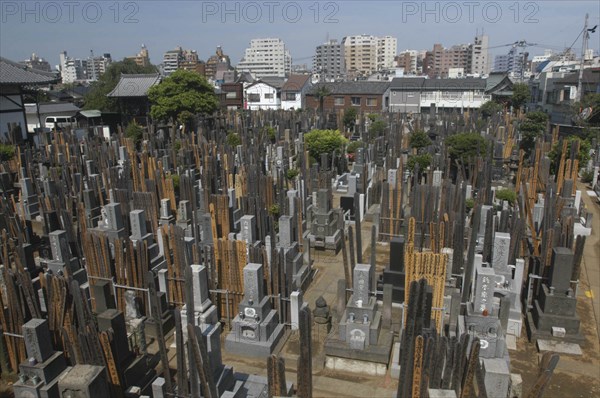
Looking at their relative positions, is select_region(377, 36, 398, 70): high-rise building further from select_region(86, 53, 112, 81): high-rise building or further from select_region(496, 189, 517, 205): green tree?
select_region(496, 189, 517, 205): green tree

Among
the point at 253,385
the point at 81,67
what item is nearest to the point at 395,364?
the point at 253,385

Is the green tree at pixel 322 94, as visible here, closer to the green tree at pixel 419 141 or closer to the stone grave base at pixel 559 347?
the green tree at pixel 419 141

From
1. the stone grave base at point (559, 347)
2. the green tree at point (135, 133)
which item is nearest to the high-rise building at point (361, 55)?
the green tree at point (135, 133)

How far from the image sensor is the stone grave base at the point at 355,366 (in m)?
9.48

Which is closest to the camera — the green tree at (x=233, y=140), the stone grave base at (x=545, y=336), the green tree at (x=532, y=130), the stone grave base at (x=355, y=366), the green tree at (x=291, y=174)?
the stone grave base at (x=355, y=366)

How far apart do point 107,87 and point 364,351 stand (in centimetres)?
4568

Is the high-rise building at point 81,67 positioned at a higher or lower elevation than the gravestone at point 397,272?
higher

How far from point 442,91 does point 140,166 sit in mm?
44688

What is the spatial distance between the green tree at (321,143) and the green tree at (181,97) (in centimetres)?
1385

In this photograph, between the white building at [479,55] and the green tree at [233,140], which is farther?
the white building at [479,55]

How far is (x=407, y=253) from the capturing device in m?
10.3

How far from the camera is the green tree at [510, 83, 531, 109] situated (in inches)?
2066

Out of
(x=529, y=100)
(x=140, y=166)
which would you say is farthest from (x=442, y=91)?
(x=140, y=166)

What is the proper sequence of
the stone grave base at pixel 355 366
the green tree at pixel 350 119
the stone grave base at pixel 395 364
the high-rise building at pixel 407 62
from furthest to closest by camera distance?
the high-rise building at pixel 407 62 → the green tree at pixel 350 119 → the stone grave base at pixel 355 366 → the stone grave base at pixel 395 364
